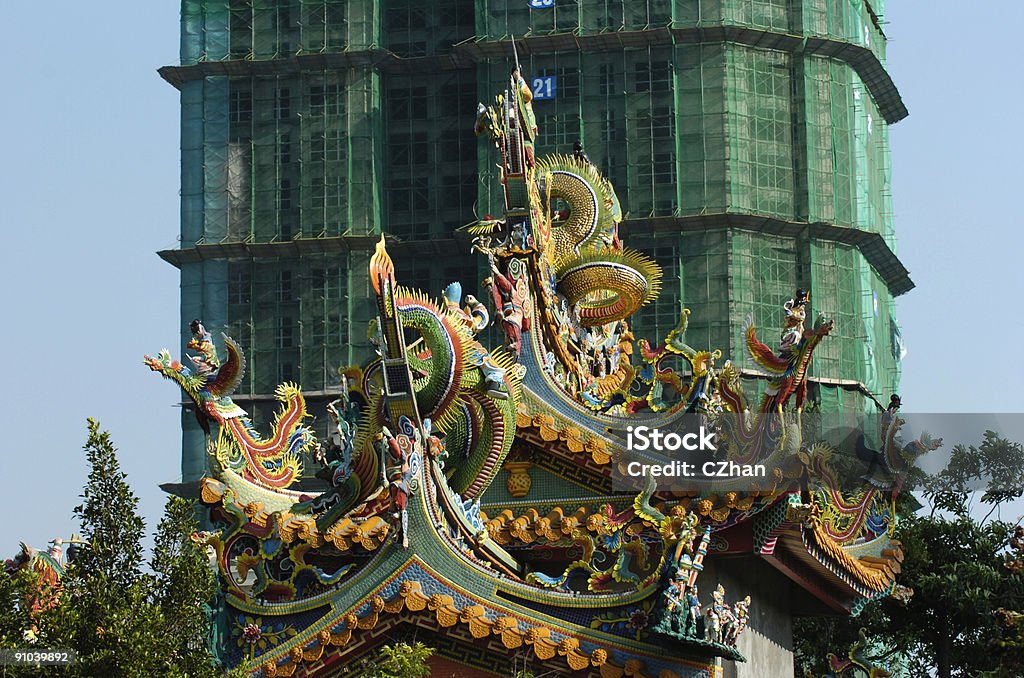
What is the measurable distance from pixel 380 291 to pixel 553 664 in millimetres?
3463

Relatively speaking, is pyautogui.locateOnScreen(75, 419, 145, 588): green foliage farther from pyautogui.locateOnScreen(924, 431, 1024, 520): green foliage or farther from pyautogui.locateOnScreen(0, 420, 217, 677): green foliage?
pyautogui.locateOnScreen(924, 431, 1024, 520): green foliage

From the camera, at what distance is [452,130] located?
68562 millimetres

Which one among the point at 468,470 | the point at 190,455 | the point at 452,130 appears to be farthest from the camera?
the point at 452,130

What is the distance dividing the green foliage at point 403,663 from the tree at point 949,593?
14.6 meters

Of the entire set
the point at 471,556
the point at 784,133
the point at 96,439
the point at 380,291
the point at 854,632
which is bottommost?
the point at 854,632

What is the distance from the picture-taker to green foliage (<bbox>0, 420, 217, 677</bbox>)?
14625 millimetres

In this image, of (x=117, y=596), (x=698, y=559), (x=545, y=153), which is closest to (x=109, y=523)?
(x=117, y=596)

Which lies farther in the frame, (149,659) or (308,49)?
(308,49)

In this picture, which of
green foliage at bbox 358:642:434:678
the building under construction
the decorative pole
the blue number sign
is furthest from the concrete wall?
the blue number sign

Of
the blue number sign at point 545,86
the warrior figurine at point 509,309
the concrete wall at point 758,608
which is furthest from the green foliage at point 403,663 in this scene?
the blue number sign at point 545,86

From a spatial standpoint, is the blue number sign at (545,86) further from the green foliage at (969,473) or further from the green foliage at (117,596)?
Answer: the green foliage at (117,596)

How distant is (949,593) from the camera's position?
2955cm

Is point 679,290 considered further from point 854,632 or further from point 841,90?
point 854,632

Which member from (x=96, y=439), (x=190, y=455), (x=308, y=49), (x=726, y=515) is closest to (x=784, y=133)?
(x=308, y=49)
